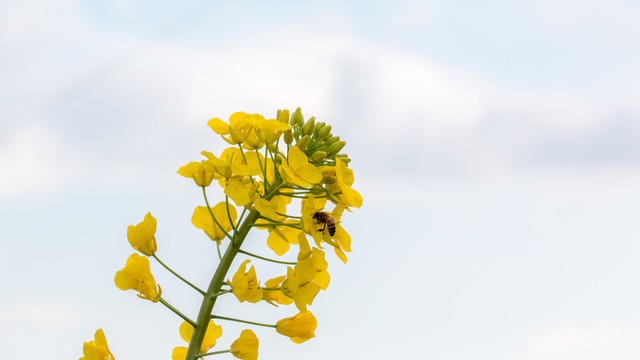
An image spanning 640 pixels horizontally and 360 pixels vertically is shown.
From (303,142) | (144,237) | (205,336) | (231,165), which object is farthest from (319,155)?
(205,336)

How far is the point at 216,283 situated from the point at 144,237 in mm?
477

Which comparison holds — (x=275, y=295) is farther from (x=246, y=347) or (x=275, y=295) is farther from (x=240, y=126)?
(x=240, y=126)

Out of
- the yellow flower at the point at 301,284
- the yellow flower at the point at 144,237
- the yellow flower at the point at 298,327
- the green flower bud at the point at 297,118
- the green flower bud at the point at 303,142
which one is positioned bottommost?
the yellow flower at the point at 298,327

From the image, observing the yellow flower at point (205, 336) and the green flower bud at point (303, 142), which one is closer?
the green flower bud at point (303, 142)

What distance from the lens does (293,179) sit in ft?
10.5

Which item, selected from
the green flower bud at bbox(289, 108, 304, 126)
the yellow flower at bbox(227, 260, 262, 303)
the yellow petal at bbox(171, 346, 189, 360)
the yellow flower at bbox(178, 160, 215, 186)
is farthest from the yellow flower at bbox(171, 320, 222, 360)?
the green flower bud at bbox(289, 108, 304, 126)

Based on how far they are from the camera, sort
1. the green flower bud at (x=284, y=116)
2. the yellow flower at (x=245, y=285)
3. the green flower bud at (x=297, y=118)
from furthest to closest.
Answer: the green flower bud at (x=297, y=118)
the green flower bud at (x=284, y=116)
the yellow flower at (x=245, y=285)

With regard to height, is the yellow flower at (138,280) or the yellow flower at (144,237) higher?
the yellow flower at (144,237)

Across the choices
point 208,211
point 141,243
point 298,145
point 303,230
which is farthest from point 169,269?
point 298,145

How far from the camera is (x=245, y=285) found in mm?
3088

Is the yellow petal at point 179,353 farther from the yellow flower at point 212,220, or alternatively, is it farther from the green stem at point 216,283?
the yellow flower at point 212,220

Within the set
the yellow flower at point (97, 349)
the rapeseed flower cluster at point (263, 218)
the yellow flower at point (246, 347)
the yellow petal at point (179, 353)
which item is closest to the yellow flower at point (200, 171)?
the rapeseed flower cluster at point (263, 218)

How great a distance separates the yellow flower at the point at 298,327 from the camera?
3428mm

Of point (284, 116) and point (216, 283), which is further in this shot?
point (284, 116)
